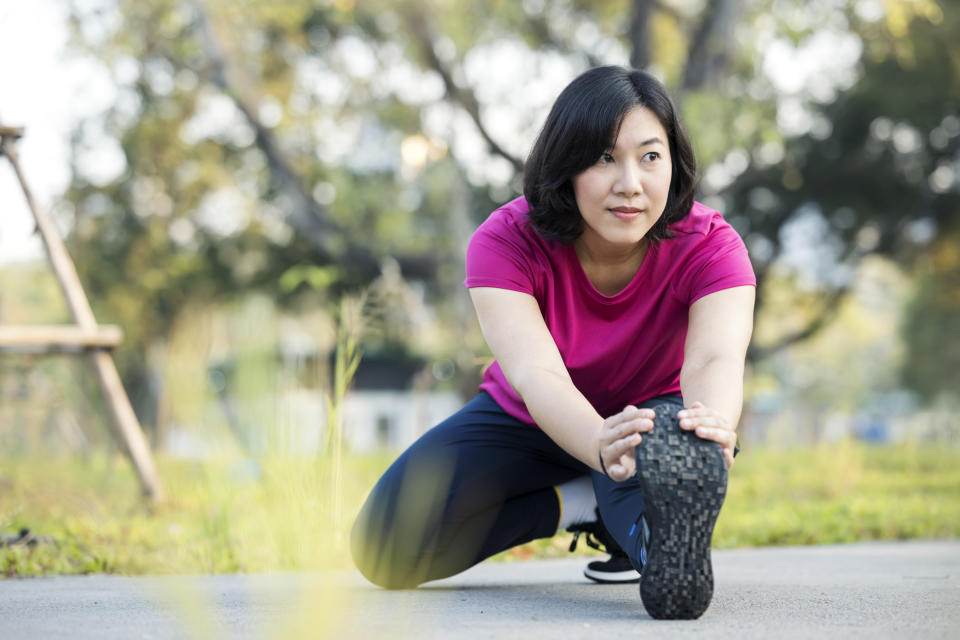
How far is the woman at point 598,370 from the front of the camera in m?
1.86

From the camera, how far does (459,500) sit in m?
2.59

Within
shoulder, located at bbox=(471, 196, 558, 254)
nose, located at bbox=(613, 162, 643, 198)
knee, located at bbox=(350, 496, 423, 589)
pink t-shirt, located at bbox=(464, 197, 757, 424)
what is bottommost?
knee, located at bbox=(350, 496, 423, 589)

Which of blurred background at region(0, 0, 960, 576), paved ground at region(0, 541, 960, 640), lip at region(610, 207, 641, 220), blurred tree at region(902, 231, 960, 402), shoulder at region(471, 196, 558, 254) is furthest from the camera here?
blurred tree at region(902, 231, 960, 402)

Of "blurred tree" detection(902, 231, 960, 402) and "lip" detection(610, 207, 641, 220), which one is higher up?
"lip" detection(610, 207, 641, 220)

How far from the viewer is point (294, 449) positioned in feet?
10.4

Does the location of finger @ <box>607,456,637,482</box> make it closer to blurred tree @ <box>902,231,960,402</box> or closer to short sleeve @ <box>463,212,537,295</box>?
short sleeve @ <box>463,212,537,295</box>

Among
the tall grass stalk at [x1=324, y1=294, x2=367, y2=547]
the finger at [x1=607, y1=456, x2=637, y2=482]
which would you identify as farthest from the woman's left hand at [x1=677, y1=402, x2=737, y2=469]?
the tall grass stalk at [x1=324, y1=294, x2=367, y2=547]

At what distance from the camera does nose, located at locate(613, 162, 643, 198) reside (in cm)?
217

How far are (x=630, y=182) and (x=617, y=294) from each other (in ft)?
1.03

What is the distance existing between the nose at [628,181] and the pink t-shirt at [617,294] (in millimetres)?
225

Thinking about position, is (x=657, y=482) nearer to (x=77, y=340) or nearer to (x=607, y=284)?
(x=607, y=284)

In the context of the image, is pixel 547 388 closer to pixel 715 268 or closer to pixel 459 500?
pixel 715 268

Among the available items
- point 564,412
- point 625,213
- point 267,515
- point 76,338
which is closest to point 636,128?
point 625,213

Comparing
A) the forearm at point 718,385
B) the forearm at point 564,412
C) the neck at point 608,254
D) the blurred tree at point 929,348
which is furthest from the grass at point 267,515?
the blurred tree at point 929,348
